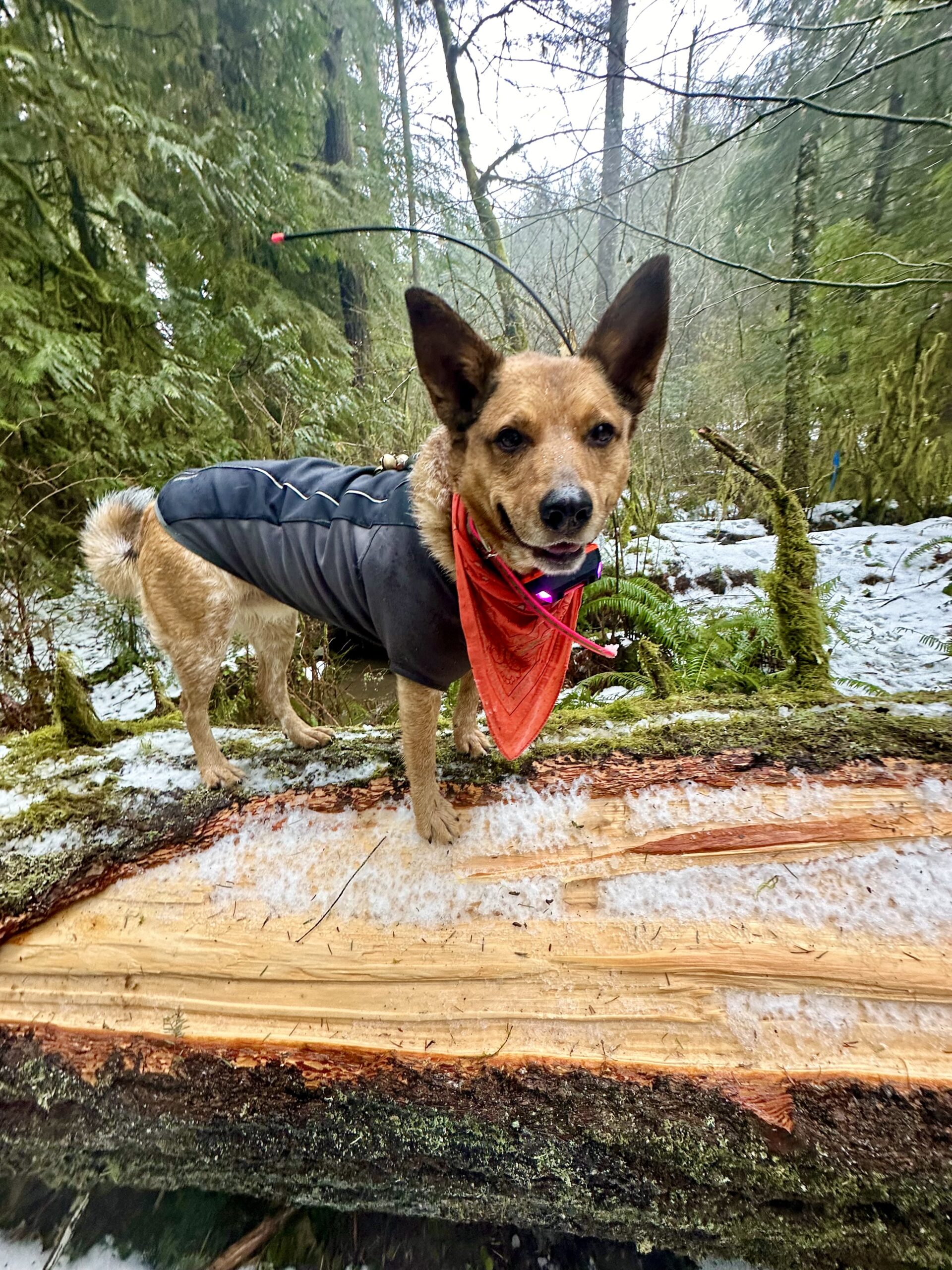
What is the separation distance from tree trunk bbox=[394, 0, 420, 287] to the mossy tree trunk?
278 inches

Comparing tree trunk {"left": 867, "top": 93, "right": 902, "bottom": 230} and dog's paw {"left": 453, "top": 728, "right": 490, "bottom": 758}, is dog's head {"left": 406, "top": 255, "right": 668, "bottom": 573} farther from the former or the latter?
tree trunk {"left": 867, "top": 93, "right": 902, "bottom": 230}

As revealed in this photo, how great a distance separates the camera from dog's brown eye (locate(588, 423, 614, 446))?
1.61 metres

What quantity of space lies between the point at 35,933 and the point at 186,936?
1.55ft

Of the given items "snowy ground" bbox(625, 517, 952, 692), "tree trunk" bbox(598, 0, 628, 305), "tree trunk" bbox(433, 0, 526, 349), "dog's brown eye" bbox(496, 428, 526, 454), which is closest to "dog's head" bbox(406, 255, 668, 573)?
"dog's brown eye" bbox(496, 428, 526, 454)

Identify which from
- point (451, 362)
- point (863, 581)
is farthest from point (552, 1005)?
point (863, 581)

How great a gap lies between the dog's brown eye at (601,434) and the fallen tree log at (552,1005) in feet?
3.48

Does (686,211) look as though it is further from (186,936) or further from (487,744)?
(186,936)

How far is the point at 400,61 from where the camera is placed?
323 inches

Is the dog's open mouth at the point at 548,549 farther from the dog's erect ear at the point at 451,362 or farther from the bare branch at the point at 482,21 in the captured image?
the bare branch at the point at 482,21

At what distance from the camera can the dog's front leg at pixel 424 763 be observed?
1771 mm

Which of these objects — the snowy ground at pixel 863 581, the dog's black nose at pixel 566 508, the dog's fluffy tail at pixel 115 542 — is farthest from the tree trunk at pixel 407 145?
the dog's black nose at pixel 566 508

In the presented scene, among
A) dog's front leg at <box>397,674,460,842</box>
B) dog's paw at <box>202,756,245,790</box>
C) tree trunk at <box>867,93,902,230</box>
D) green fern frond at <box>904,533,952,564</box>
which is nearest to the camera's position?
dog's front leg at <box>397,674,460,842</box>

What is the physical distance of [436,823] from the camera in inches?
69.6

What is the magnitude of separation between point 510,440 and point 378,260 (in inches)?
286
